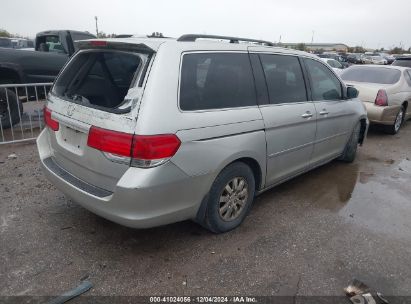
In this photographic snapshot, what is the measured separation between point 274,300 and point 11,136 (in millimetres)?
6113

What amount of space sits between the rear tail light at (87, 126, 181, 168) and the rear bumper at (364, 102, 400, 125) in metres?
6.26

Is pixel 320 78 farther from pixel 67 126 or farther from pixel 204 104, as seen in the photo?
pixel 67 126

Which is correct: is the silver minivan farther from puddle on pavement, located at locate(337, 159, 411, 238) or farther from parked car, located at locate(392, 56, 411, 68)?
parked car, located at locate(392, 56, 411, 68)

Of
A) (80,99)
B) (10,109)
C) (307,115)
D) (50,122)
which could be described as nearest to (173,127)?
(80,99)

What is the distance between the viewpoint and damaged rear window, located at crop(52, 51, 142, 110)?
9.46 ft

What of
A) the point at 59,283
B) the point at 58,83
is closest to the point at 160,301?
the point at 59,283

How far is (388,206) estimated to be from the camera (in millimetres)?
4324

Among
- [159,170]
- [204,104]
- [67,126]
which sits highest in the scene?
[204,104]

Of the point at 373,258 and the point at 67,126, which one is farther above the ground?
the point at 67,126

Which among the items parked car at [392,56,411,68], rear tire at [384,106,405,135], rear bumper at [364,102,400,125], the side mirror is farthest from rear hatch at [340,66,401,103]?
parked car at [392,56,411,68]

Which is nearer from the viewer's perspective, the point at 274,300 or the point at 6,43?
the point at 274,300

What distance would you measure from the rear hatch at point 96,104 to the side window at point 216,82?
36 centimetres

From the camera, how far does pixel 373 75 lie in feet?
27.1

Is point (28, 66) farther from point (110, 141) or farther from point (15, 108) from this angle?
point (110, 141)
